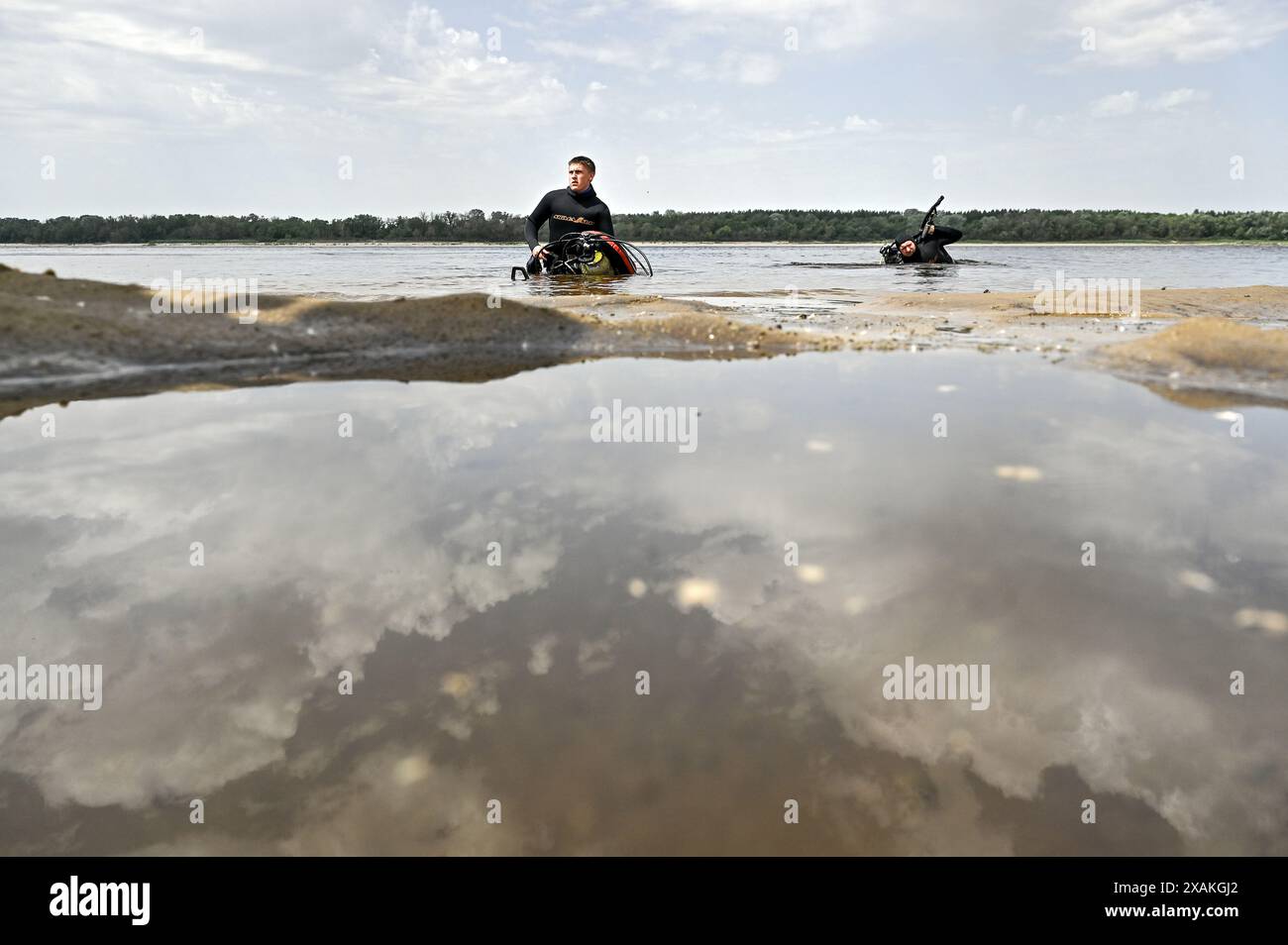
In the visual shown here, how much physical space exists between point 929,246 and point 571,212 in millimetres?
13442

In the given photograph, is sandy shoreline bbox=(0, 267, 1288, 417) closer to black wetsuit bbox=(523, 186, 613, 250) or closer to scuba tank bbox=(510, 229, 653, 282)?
scuba tank bbox=(510, 229, 653, 282)

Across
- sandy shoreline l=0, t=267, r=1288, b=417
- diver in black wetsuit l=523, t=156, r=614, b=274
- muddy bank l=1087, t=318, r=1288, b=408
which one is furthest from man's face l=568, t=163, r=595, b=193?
muddy bank l=1087, t=318, r=1288, b=408

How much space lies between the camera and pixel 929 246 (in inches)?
988

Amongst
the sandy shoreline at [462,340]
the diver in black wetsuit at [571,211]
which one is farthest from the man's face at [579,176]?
the sandy shoreline at [462,340]

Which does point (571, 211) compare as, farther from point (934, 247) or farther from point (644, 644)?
point (644, 644)

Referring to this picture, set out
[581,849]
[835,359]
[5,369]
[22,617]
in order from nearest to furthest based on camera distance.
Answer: [581,849]
[22,617]
[5,369]
[835,359]

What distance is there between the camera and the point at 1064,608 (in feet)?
7.61

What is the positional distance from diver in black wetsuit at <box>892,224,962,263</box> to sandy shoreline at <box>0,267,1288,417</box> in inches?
567

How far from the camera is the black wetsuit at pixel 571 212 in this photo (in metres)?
17.0

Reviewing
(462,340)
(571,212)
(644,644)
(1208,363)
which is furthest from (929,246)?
(644,644)

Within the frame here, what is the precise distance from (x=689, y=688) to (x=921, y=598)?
885 mm

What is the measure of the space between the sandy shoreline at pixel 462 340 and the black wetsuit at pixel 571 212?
23.0 feet
